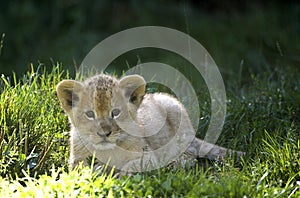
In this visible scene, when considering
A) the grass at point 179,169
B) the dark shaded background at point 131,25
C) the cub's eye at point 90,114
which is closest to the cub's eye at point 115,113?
the cub's eye at point 90,114

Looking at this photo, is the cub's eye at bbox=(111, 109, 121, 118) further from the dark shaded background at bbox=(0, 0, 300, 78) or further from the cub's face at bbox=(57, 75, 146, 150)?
the dark shaded background at bbox=(0, 0, 300, 78)

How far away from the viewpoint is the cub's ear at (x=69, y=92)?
17.8 ft

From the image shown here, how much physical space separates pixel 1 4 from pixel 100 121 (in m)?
8.07

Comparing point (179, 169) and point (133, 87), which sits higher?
point (133, 87)

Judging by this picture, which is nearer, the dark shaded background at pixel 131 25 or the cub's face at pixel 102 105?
the cub's face at pixel 102 105

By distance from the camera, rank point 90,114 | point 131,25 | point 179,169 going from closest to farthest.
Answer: point 179,169 < point 90,114 < point 131,25

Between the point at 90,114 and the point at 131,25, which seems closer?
the point at 90,114

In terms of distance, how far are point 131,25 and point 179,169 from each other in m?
8.06

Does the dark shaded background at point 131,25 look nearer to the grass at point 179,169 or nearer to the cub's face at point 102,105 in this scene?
the grass at point 179,169

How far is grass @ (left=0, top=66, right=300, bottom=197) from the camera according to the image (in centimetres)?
463

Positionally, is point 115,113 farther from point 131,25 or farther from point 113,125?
point 131,25

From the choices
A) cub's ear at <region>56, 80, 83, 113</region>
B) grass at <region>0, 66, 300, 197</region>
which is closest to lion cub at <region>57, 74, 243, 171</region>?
cub's ear at <region>56, 80, 83, 113</region>

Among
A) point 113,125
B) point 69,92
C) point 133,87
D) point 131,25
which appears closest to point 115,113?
point 113,125

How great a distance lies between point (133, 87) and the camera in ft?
18.1
